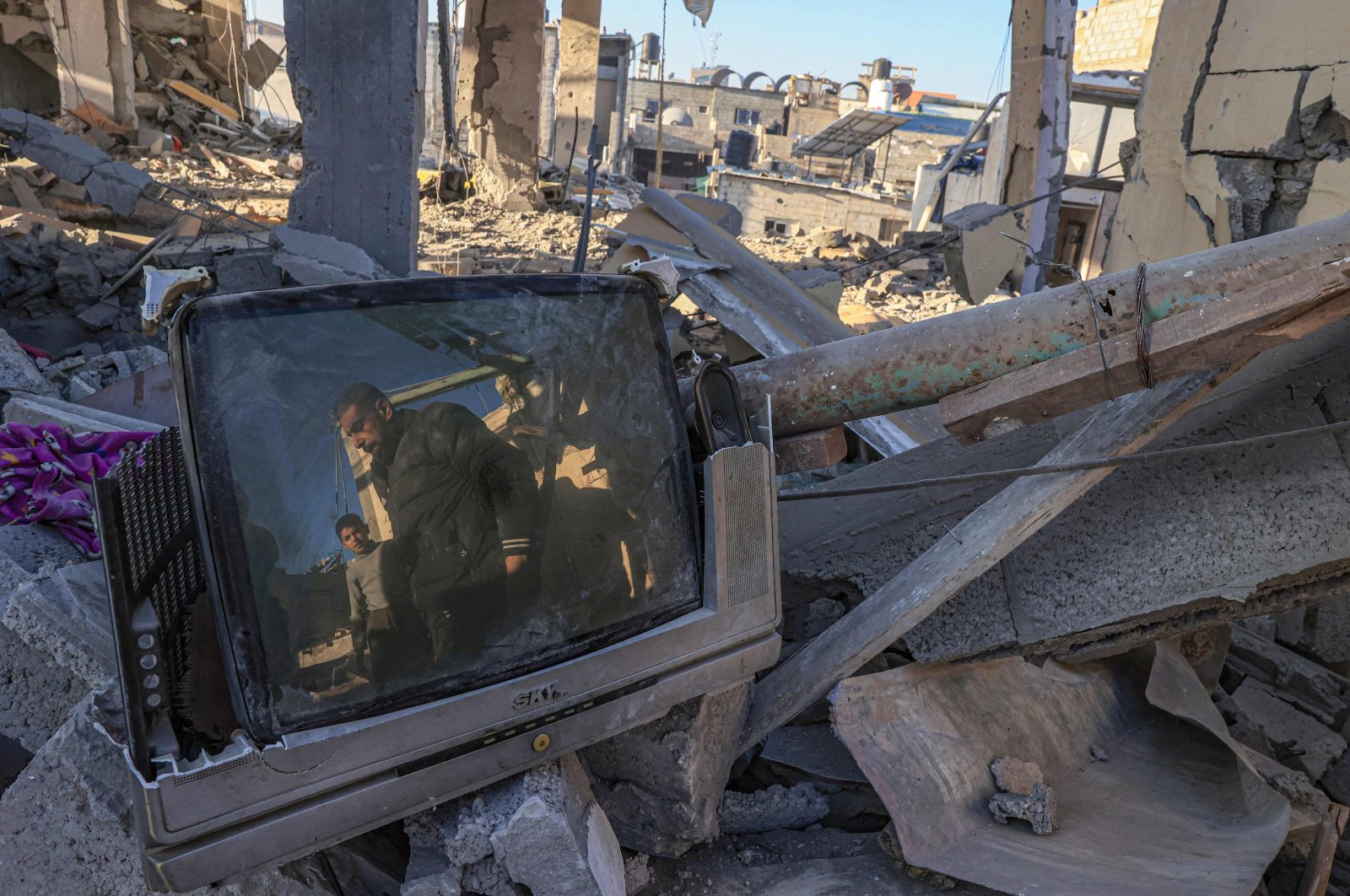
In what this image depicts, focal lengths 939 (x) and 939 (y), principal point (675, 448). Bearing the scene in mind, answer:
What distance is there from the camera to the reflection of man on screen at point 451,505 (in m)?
1.83

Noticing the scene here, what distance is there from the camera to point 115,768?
206 cm

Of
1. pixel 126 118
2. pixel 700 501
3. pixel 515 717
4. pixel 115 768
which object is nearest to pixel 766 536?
pixel 700 501

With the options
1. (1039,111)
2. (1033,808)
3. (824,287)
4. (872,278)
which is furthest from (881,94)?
(1033,808)

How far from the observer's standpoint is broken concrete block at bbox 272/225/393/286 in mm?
5793

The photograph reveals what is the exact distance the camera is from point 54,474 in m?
3.24

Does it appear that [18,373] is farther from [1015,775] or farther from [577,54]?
[577,54]

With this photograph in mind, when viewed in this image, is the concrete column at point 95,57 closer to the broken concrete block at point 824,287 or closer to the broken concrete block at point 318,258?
the broken concrete block at point 318,258

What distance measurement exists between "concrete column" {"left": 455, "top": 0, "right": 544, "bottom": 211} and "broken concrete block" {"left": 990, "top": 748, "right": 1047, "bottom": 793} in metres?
11.6

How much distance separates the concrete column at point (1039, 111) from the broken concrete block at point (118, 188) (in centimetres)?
780

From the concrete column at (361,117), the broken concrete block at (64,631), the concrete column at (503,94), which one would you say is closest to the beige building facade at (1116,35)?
the concrete column at (503,94)

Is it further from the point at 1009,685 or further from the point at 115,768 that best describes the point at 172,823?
the point at 1009,685

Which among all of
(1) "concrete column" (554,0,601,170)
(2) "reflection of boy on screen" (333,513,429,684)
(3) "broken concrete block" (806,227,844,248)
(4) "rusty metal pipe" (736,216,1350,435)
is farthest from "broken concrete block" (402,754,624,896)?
(1) "concrete column" (554,0,601,170)

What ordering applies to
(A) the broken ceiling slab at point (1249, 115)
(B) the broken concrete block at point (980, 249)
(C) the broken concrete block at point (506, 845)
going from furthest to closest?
1. (B) the broken concrete block at point (980, 249)
2. (A) the broken ceiling slab at point (1249, 115)
3. (C) the broken concrete block at point (506, 845)

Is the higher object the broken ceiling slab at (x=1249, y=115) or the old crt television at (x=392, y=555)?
the broken ceiling slab at (x=1249, y=115)
